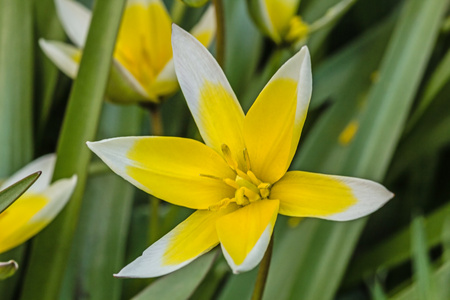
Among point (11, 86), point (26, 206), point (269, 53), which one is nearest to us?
point (26, 206)

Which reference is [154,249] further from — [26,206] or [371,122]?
[371,122]

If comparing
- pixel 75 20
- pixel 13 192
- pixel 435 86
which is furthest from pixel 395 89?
pixel 13 192

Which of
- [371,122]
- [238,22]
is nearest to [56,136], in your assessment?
[238,22]

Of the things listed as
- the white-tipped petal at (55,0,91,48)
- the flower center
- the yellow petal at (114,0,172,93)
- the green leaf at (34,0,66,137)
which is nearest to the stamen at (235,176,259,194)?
the flower center

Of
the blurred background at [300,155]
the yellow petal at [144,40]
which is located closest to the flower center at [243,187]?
the blurred background at [300,155]

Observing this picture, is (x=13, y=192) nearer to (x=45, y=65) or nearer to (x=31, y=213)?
(x=31, y=213)

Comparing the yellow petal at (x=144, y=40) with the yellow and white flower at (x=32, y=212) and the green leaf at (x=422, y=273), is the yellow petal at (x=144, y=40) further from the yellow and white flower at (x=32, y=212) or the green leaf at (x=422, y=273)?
the green leaf at (x=422, y=273)
